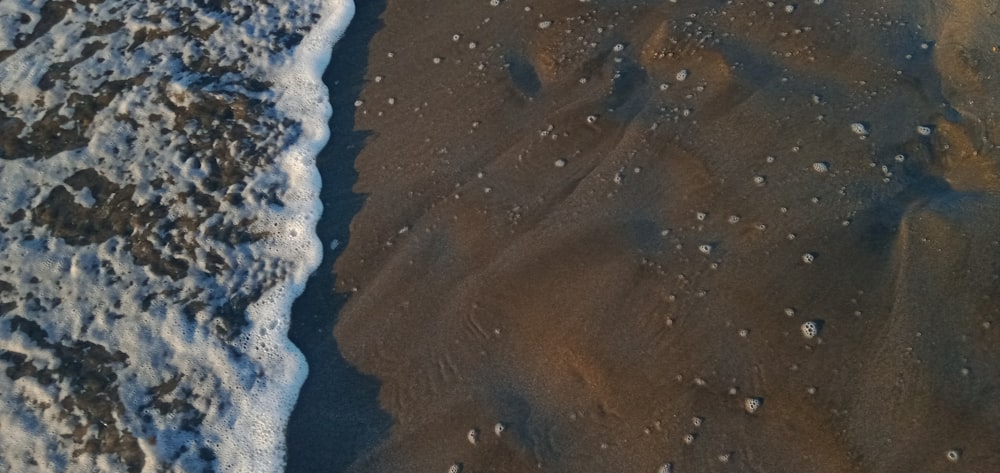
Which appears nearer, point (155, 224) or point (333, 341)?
point (333, 341)

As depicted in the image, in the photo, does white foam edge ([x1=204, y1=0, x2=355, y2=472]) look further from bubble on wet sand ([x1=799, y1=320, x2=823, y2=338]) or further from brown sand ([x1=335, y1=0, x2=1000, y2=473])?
bubble on wet sand ([x1=799, y1=320, x2=823, y2=338])

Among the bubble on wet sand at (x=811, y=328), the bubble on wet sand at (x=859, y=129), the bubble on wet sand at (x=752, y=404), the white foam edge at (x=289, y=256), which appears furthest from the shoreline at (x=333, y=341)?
the bubble on wet sand at (x=859, y=129)

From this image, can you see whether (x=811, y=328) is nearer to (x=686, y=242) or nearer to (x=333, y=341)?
(x=686, y=242)

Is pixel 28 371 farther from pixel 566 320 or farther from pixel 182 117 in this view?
pixel 566 320

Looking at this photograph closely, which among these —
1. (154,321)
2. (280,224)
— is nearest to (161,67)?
(280,224)

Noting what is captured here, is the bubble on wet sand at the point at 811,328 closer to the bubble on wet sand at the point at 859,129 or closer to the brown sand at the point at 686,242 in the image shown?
the brown sand at the point at 686,242

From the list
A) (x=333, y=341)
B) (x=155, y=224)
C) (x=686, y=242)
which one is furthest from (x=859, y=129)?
(x=155, y=224)
